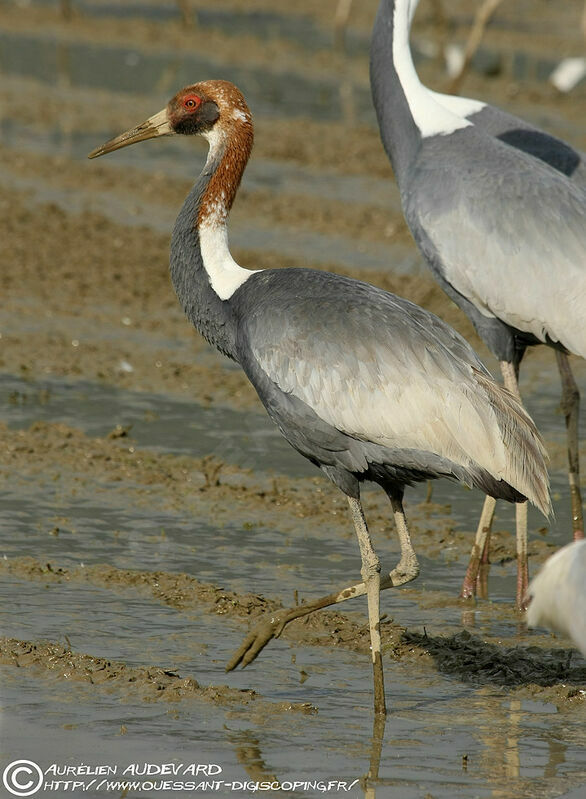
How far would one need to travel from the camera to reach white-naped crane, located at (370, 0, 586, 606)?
6863 millimetres

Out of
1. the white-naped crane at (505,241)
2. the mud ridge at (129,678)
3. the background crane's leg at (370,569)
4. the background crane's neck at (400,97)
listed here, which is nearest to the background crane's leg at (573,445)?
the white-naped crane at (505,241)

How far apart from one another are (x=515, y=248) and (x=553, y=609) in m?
2.71

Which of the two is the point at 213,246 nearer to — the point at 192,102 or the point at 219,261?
the point at 219,261


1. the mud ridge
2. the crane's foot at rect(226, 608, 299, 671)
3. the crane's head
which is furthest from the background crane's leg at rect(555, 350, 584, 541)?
the mud ridge

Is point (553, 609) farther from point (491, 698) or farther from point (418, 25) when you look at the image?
point (418, 25)

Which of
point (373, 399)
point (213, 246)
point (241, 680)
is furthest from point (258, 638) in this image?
point (213, 246)

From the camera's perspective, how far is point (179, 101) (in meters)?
6.57

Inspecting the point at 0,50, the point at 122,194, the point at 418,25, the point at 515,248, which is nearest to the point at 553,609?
the point at 515,248

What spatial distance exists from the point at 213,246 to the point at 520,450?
1.59 meters

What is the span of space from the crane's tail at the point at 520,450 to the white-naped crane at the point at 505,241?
111 centimetres

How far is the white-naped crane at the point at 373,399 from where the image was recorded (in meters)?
5.55

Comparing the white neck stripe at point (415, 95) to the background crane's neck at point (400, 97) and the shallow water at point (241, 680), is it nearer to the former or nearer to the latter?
the background crane's neck at point (400, 97)

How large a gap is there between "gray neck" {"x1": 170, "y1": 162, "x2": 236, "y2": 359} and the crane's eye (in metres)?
0.30

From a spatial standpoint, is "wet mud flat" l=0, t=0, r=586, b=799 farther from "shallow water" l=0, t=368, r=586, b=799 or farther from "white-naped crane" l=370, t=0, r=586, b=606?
"white-naped crane" l=370, t=0, r=586, b=606
